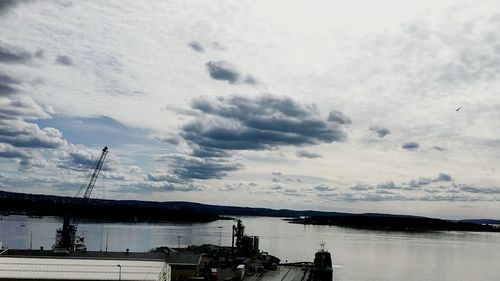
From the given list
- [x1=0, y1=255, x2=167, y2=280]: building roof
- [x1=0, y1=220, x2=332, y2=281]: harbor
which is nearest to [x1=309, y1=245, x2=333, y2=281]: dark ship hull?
[x1=0, y1=220, x2=332, y2=281]: harbor

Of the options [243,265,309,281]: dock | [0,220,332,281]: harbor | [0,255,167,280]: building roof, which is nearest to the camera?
[0,255,167,280]: building roof

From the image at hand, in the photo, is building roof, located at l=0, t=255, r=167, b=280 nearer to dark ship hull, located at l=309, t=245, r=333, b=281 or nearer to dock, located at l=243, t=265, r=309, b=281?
dock, located at l=243, t=265, r=309, b=281

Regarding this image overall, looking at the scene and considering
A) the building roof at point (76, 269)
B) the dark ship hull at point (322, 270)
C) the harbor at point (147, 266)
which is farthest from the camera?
the dark ship hull at point (322, 270)

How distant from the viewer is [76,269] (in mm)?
55812

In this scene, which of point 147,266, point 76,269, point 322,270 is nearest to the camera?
point 76,269

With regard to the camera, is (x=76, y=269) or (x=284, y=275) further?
(x=284, y=275)

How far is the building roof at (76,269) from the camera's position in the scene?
2095 inches

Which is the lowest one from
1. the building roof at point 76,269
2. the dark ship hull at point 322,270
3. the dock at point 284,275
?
the dock at point 284,275

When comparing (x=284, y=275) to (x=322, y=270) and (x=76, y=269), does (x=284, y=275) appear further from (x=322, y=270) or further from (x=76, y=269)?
(x=76, y=269)

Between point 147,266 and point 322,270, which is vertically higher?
point 147,266

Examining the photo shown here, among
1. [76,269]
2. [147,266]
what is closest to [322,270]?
[147,266]

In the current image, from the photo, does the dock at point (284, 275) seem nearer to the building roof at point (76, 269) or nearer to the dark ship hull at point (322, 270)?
the dark ship hull at point (322, 270)

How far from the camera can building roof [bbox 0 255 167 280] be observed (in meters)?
53.2

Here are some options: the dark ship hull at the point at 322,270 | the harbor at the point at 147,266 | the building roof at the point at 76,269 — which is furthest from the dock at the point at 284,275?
the building roof at the point at 76,269
